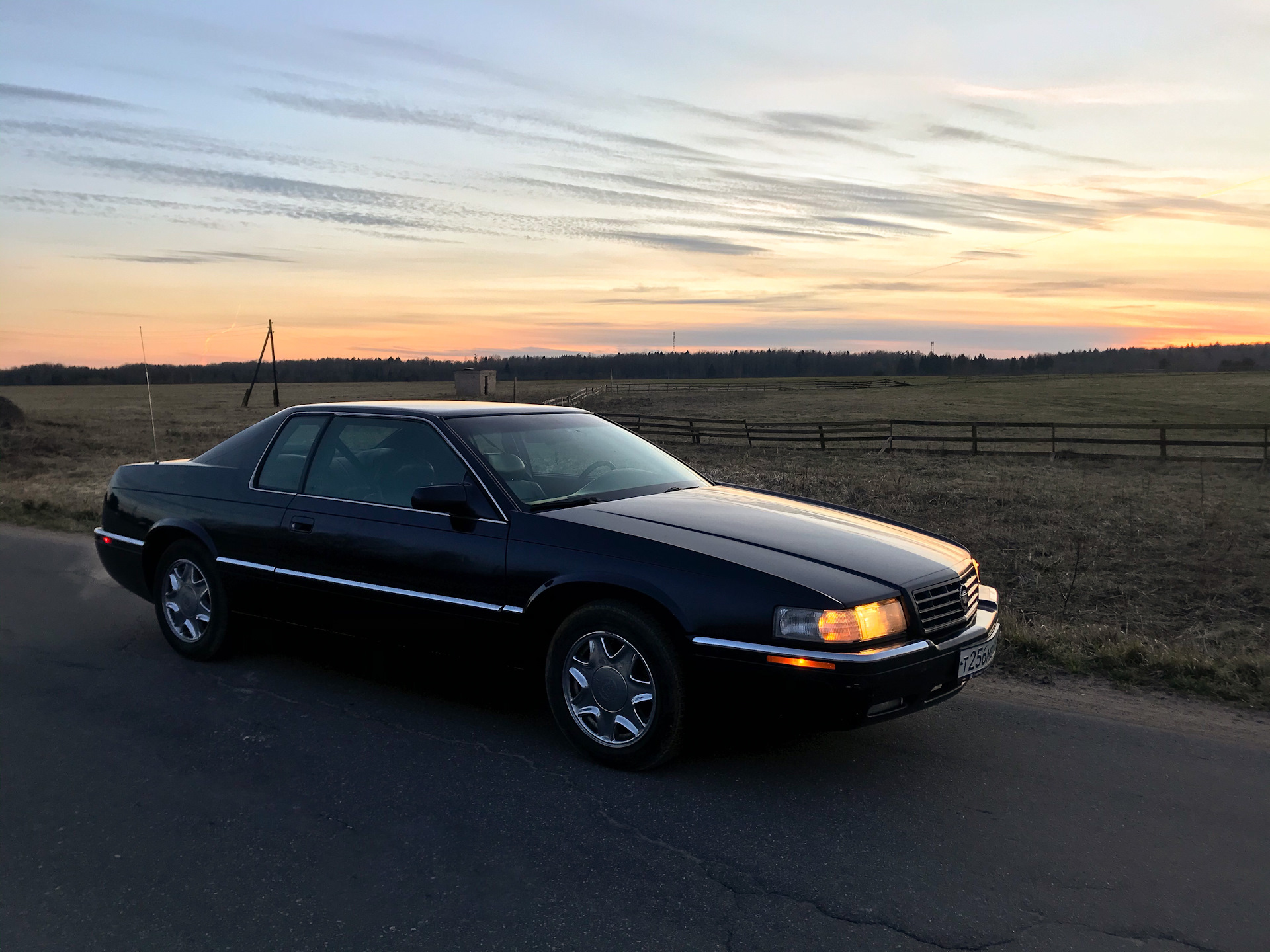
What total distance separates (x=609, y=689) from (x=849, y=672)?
1015mm

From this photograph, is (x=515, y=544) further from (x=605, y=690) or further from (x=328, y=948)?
(x=328, y=948)

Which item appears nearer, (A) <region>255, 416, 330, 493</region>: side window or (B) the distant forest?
(A) <region>255, 416, 330, 493</region>: side window

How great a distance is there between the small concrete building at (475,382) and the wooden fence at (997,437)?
47212mm

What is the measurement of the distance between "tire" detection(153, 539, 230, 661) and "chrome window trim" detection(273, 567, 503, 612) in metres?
0.63

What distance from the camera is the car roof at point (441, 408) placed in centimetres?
493

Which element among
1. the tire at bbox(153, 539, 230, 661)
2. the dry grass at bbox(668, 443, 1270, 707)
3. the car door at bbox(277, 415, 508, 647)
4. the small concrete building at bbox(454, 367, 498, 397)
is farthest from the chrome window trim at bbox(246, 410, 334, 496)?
the small concrete building at bbox(454, 367, 498, 397)

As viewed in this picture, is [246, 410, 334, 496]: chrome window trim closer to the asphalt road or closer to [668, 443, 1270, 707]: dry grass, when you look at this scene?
the asphalt road

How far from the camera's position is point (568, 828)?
11.1 feet

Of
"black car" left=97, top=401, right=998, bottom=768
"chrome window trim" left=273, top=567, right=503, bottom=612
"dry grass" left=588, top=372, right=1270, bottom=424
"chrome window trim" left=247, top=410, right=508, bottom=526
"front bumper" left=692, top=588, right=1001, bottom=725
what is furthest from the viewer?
"dry grass" left=588, top=372, right=1270, bottom=424

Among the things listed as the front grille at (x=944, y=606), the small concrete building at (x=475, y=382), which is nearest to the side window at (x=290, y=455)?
the front grille at (x=944, y=606)

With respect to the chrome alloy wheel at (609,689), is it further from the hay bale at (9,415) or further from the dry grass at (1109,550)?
the hay bale at (9,415)

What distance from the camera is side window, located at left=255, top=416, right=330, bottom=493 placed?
5.18 meters

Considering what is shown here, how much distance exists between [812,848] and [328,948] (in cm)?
161

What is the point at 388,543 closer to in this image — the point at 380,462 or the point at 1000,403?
the point at 380,462
